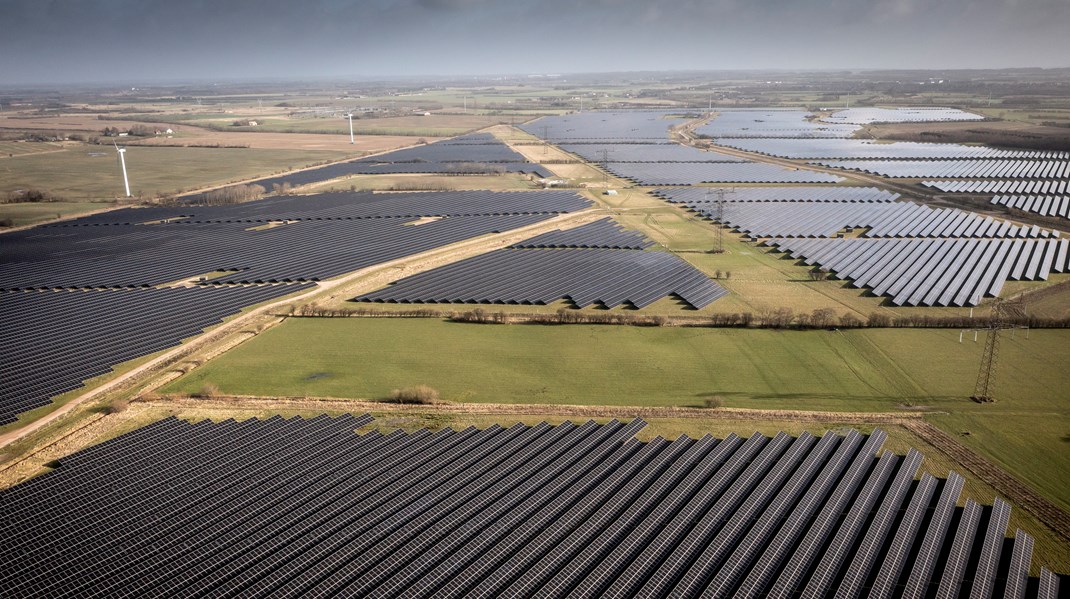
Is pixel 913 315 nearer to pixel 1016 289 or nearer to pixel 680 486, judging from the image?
pixel 1016 289

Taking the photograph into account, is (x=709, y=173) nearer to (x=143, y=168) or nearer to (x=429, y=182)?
(x=429, y=182)

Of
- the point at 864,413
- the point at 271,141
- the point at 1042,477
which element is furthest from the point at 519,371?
the point at 271,141

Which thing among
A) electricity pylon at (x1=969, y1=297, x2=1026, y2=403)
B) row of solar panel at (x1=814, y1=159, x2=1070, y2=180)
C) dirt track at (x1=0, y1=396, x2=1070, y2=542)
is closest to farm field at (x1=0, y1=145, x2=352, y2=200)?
dirt track at (x1=0, y1=396, x2=1070, y2=542)

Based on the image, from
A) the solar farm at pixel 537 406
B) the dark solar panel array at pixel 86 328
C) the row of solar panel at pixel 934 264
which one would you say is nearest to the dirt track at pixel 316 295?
the solar farm at pixel 537 406

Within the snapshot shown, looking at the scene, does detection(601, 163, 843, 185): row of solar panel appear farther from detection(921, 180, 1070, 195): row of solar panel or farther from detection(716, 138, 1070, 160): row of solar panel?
detection(716, 138, 1070, 160): row of solar panel

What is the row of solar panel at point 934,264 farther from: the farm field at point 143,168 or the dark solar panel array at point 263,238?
the farm field at point 143,168

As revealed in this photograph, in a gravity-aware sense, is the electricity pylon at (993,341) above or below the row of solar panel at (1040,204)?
below

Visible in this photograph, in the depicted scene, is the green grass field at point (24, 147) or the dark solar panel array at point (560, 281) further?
the green grass field at point (24, 147)
